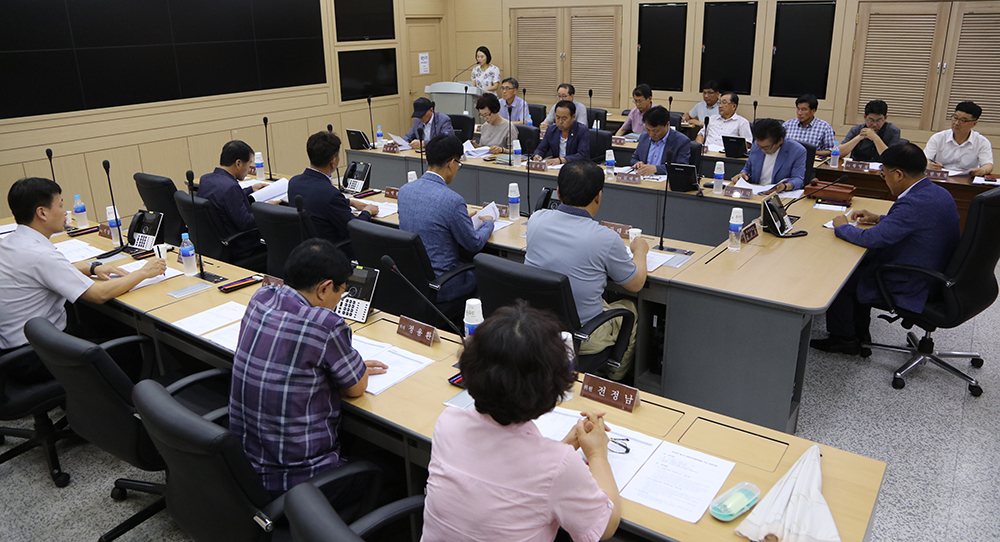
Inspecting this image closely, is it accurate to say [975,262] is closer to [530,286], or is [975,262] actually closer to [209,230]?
[530,286]

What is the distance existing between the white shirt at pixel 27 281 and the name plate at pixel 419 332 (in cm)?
146

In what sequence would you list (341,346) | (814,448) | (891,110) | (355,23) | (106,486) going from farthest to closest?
(355,23) → (891,110) → (106,486) → (341,346) → (814,448)

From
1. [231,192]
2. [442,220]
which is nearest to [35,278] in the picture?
[231,192]

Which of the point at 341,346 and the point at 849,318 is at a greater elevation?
the point at 341,346

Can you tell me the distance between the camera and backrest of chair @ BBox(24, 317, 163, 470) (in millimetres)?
2098

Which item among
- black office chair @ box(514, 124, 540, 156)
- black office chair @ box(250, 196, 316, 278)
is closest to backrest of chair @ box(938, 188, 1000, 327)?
black office chair @ box(250, 196, 316, 278)

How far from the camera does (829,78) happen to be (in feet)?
23.7

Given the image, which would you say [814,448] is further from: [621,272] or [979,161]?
[979,161]

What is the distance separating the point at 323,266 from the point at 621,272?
4.49 feet

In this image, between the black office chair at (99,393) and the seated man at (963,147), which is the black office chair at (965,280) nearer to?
the seated man at (963,147)

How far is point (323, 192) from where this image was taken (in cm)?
393

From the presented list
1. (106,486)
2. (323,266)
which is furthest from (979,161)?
(106,486)

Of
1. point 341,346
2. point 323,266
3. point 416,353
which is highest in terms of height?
point 323,266

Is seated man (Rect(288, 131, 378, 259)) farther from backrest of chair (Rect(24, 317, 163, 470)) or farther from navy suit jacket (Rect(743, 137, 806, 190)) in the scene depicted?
navy suit jacket (Rect(743, 137, 806, 190))
